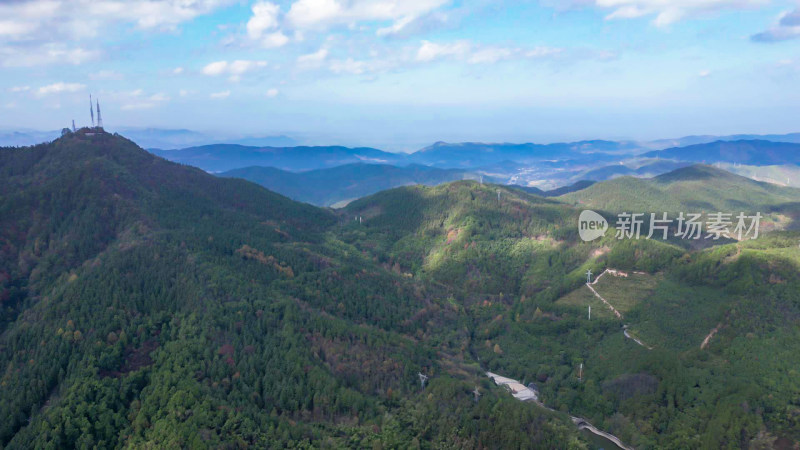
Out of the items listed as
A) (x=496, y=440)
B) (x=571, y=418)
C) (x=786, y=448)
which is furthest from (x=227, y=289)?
(x=786, y=448)

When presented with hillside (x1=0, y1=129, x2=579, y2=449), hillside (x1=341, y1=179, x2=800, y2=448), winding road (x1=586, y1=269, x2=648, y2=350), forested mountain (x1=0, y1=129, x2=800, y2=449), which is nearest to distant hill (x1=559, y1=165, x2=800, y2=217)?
hillside (x1=341, y1=179, x2=800, y2=448)

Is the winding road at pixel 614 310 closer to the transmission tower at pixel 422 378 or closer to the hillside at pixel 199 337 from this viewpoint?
the hillside at pixel 199 337

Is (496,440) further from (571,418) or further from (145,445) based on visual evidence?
(145,445)

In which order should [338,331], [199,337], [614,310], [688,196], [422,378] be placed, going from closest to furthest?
[199,337]
[422,378]
[338,331]
[614,310]
[688,196]

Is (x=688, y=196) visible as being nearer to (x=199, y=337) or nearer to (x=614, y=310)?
(x=614, y=310)

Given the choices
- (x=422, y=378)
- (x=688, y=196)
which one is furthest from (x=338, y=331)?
(x=688, y=196)
